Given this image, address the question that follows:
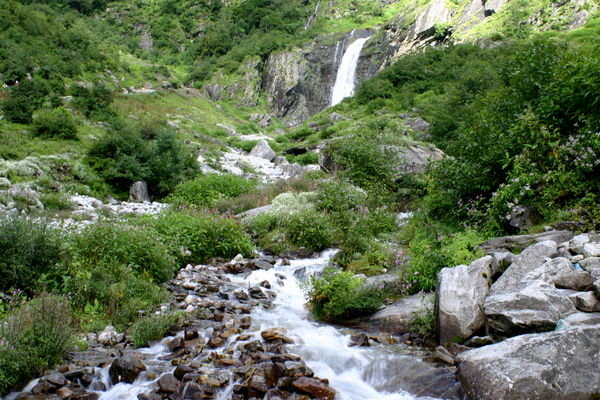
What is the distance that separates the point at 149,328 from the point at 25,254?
2.43 metres

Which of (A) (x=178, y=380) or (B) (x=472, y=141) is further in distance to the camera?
(B) (x=472, y=141)

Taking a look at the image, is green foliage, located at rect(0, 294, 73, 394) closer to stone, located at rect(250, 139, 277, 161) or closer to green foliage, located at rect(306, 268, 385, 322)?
green foliage, located at rect(306, 268, 385, 322)

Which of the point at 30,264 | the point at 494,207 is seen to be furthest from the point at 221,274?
the point at 494,207

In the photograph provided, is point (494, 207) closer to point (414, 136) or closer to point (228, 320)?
point (228, 320)

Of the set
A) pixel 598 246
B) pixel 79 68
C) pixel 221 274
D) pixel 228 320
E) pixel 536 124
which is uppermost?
pixel 79 68

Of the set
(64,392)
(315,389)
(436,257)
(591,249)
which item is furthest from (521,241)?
(64,392)

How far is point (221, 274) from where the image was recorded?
27.3 feet

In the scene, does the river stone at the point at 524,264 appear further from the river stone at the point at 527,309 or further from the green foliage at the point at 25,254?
the green foliage at the point at 25,254

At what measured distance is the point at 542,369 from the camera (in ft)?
10.5

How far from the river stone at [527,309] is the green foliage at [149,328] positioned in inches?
154

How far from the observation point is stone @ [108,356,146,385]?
4.15m

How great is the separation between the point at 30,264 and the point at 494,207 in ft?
24.4

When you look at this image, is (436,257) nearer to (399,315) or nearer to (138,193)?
(399,315)

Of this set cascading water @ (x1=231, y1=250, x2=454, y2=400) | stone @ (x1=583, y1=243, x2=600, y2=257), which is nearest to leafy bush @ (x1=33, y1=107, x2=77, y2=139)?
cascading water @ (x1=231, y1=250, x2=454, y2=400)
